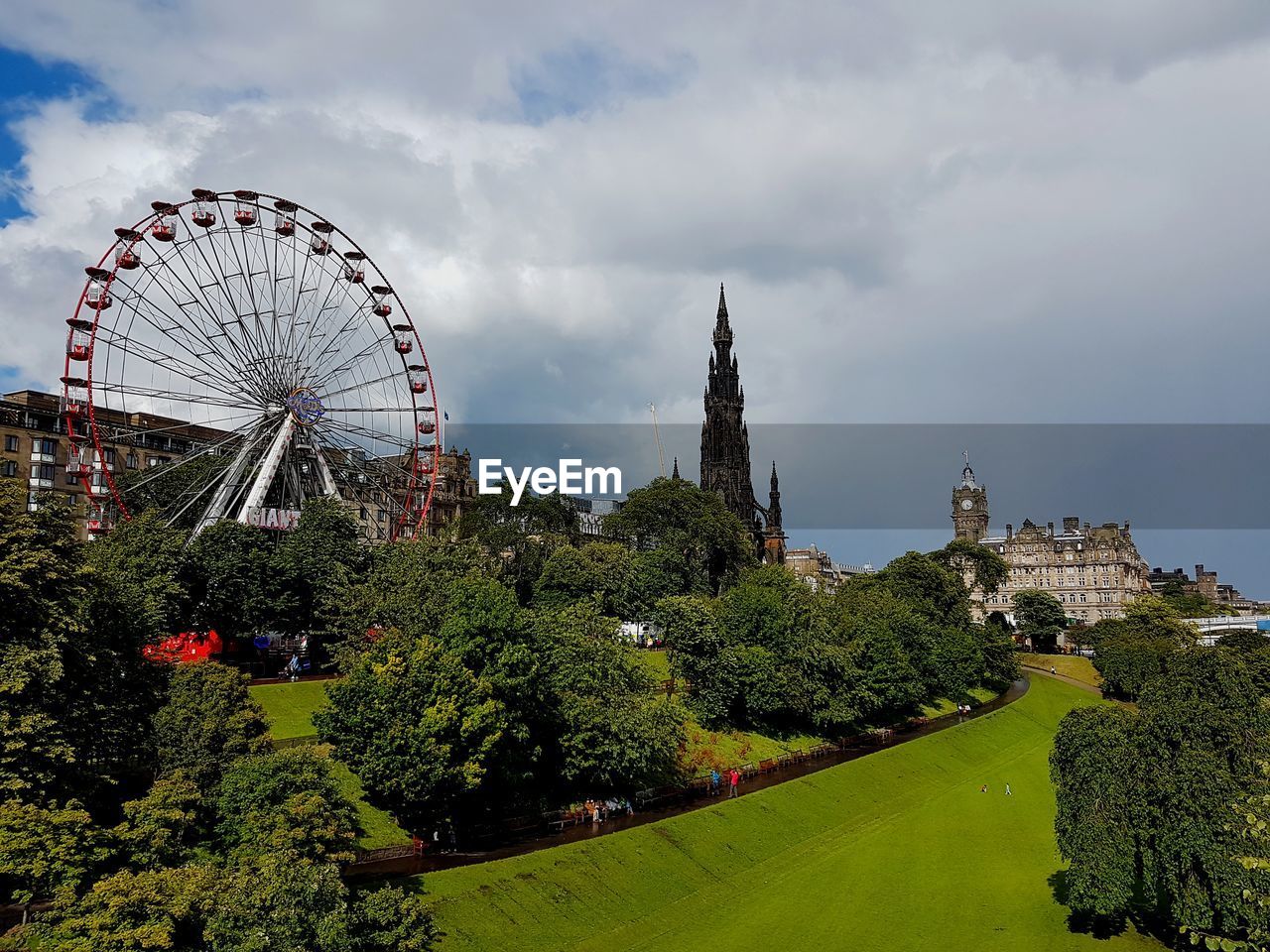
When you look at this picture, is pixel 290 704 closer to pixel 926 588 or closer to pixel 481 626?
pixel 481 626

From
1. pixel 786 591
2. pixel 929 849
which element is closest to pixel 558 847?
pixel 929 849

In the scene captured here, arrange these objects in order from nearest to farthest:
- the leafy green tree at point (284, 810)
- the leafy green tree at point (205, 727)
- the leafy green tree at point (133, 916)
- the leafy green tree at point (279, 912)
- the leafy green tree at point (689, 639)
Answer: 1. the leafy green tree at point (133, 916)
2. the leafy green tree at point (279, 912)
3. the leafy green tree at point (284, 810)
4. the leafy green tree at point (205, 727)
5. the leafy green tree at point (689, 639)

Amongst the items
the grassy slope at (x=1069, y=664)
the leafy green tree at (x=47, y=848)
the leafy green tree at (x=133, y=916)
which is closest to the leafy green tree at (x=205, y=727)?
the leafy green tree at (x=47, y=848)

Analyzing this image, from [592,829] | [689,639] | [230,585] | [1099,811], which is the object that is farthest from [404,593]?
[1099,811]

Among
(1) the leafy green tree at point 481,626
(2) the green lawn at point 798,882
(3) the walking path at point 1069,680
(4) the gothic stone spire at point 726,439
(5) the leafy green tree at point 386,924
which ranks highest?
(4) the gothic stone spire at point 726,439

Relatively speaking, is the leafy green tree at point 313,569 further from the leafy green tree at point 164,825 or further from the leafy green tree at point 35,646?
the leafy green tree at point 164,825

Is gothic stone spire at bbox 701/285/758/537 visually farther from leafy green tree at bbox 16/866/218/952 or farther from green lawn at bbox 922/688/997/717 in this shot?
leafy green tree at bbox 16/866/218/952

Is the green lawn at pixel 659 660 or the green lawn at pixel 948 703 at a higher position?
the green lawn at pixel 659 660
